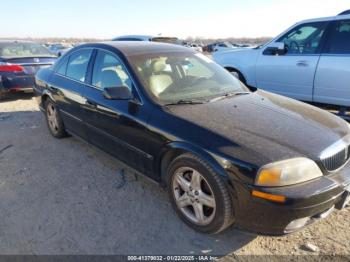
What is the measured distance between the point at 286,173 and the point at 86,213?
6.20 ft

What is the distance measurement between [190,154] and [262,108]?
40.9 inches

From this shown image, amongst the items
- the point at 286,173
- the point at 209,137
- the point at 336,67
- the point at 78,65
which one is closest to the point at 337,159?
the point at 286,173

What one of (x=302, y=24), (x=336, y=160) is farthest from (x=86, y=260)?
(x=302, y=24)

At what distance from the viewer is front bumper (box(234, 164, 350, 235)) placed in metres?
2.23

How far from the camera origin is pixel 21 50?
8352 mm

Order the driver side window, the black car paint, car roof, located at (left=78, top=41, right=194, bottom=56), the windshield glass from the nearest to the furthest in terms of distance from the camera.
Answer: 1. car roof, located at (left=78, top=41, right=194, bottom=56)
2. the driver side window
3. the black car paint
4. the windshield glass

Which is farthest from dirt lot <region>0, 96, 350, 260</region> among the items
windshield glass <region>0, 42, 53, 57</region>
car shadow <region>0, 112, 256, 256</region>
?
windshield glass <region>0, 42, 53, 57</region>

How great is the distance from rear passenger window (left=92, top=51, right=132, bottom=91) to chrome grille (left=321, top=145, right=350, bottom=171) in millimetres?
1959

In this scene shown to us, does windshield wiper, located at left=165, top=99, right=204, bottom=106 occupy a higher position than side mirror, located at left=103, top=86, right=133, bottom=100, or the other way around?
side mirror, located at left=103, top=86, right=133, bottom=100

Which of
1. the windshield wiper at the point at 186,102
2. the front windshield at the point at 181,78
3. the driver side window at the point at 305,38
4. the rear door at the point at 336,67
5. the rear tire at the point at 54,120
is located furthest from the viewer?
the driver side window at the point at 305,38

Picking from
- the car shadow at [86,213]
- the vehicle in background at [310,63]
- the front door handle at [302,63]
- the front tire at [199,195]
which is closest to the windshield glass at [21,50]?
the car shadow at [86,213]

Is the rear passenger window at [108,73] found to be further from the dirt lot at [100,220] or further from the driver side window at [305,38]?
the driver side window at [305,38]

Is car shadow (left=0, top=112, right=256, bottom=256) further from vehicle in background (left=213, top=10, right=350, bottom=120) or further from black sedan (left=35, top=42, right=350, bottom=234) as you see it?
vehicle in background (left=213, top=10, right=350, bottom=120)

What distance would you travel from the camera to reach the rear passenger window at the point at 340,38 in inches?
198
